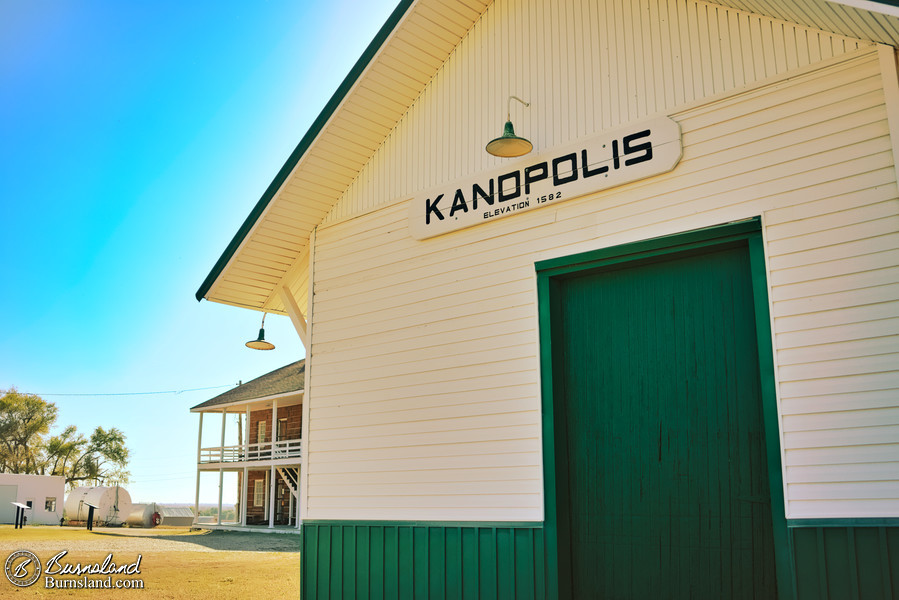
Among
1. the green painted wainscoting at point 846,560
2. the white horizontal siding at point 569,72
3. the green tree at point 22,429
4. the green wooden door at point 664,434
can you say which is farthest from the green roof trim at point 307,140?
the green tree at point 22,429

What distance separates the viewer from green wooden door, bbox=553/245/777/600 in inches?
233

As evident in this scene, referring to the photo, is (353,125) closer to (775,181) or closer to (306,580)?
(775,181)

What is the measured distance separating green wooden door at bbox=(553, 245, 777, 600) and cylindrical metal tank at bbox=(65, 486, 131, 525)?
4191cm

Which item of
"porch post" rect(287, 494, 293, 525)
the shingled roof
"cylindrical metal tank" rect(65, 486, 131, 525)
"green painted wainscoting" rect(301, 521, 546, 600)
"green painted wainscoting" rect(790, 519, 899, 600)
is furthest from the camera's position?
"cylindrical metal tank" rect(65, 486, 131, 525)

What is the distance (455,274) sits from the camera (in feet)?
26.0

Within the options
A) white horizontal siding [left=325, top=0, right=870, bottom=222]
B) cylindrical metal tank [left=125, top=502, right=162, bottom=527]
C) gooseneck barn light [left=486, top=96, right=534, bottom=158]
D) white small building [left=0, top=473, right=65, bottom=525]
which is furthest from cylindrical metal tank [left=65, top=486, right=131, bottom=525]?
gooseneck barn light [left=486, top=96, right=534, bottom=158]

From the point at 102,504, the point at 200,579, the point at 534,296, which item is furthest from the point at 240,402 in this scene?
the point at 534,296

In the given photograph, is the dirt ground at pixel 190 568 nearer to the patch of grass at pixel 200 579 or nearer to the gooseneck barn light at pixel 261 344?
the patch of grass at pixel 200 579

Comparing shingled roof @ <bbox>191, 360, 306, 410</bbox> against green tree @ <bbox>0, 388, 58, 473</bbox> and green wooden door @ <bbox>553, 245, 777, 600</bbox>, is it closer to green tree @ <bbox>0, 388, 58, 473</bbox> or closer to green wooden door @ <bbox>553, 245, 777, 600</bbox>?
green wooden door @ <bbox>553, 245, 777, 600</bbox>

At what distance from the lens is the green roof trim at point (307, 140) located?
8055mm

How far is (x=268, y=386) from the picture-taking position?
3312 centimetres

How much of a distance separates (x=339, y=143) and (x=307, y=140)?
0.38 m

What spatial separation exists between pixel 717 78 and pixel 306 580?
6.96m

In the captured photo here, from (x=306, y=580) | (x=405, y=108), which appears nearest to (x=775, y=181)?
(x=405, y=108)
